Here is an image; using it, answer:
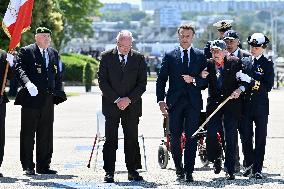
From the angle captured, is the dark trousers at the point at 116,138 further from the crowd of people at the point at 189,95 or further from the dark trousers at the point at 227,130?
the dark trousers at the point at 227,130

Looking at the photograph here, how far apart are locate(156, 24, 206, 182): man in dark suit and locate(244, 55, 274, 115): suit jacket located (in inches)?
28.2

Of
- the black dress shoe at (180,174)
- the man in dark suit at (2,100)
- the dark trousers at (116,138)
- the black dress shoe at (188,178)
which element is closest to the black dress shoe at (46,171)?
the man in dark suit at (2,100)

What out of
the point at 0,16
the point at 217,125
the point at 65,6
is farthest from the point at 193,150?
the point at 65,6

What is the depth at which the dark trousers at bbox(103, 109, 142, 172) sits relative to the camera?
12.3m

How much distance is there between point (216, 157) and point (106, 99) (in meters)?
1.65

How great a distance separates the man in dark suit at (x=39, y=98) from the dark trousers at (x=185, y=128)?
1.74m

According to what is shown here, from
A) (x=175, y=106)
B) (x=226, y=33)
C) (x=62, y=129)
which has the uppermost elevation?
(x=226, y=33)

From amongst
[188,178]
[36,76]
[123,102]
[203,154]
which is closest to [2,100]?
[36,76]

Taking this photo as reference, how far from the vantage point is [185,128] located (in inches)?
482

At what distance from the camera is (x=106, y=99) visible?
12250mm

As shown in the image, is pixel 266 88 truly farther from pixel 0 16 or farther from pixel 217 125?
pixel 0 16

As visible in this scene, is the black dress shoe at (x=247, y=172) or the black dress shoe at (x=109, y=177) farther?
the black dress shoe at (x=247, y=172)

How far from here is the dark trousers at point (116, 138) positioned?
12258 millimetres

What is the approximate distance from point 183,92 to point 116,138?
1012 mm
